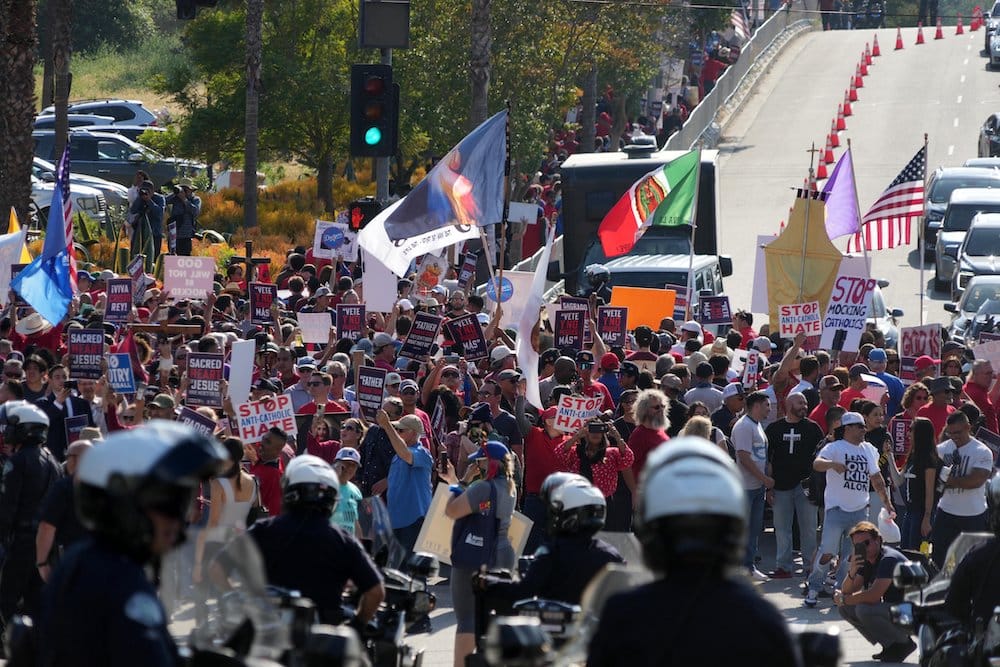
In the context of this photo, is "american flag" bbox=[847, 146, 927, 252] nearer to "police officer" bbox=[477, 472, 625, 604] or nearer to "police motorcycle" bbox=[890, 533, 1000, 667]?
"police motorcycle" bbox=[890, 533, 1000, 667]

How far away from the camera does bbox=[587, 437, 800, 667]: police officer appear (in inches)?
165

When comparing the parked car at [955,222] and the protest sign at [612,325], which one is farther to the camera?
the parked car at [955,222]

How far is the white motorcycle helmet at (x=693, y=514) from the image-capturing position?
427cm

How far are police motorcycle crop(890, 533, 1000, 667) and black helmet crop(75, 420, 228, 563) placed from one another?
3.65 meters

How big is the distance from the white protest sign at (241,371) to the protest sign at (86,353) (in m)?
0.95

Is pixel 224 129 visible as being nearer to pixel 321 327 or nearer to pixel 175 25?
pixel 321 327

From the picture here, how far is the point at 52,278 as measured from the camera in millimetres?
15938

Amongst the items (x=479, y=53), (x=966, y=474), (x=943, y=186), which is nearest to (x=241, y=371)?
(x=966, y=474)

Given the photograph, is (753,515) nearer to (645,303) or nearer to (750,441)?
(750,441)

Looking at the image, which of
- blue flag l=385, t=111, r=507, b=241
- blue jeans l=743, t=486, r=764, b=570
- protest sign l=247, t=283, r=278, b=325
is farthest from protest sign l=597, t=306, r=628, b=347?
blue jeans l=743, t=486, r=764, b=570

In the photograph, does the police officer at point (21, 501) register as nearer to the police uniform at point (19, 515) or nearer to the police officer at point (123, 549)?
the police uniform at point (19, 515)

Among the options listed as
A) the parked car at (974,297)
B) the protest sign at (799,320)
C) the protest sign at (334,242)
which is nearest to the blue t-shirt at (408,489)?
the protest sign at (799,320)

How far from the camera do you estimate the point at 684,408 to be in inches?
555

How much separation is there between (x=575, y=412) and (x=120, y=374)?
345 centimetres
